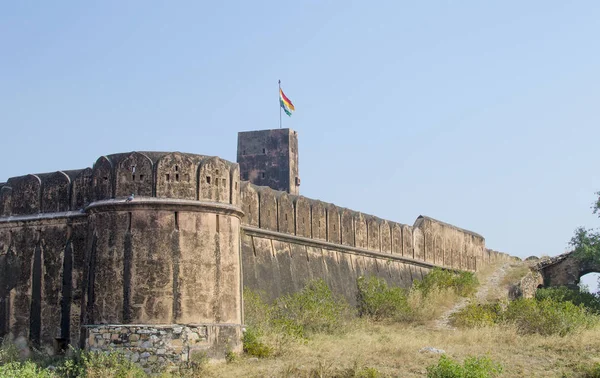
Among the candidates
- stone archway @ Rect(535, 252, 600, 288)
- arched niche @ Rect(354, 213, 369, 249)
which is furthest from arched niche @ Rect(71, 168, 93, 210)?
stone archway @ Rect(535, 252, 600, 288)

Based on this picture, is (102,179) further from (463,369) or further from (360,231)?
(360,231)

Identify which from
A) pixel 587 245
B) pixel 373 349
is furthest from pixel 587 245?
pixel 373 349

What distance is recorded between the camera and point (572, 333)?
17.3 m

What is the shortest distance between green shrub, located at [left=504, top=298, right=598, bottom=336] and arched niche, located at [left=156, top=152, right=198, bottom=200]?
319 inches

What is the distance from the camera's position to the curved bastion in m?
13.2

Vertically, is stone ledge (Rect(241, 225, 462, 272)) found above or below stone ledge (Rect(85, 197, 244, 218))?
above

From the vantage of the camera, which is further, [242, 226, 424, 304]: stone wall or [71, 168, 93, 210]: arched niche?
[242, 226, 424, 304]: stone wall

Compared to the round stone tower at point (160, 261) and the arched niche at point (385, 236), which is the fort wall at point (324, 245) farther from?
the round stone tower at point (160, 261)

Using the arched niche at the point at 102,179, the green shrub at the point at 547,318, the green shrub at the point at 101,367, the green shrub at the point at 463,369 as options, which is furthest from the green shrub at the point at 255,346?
the green shrub at the point at 547,318

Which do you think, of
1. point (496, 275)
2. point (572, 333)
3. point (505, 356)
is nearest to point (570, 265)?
point (496, 275)

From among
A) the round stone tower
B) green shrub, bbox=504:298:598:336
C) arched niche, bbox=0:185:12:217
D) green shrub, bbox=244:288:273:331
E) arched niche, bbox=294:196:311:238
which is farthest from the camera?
arched niche, bbox=294:196:311:238

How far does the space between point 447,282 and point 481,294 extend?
1.98m

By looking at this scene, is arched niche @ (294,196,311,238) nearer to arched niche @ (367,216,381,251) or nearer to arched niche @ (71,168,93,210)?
arched niche @ (367,216,381,251)

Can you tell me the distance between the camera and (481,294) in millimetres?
26953
